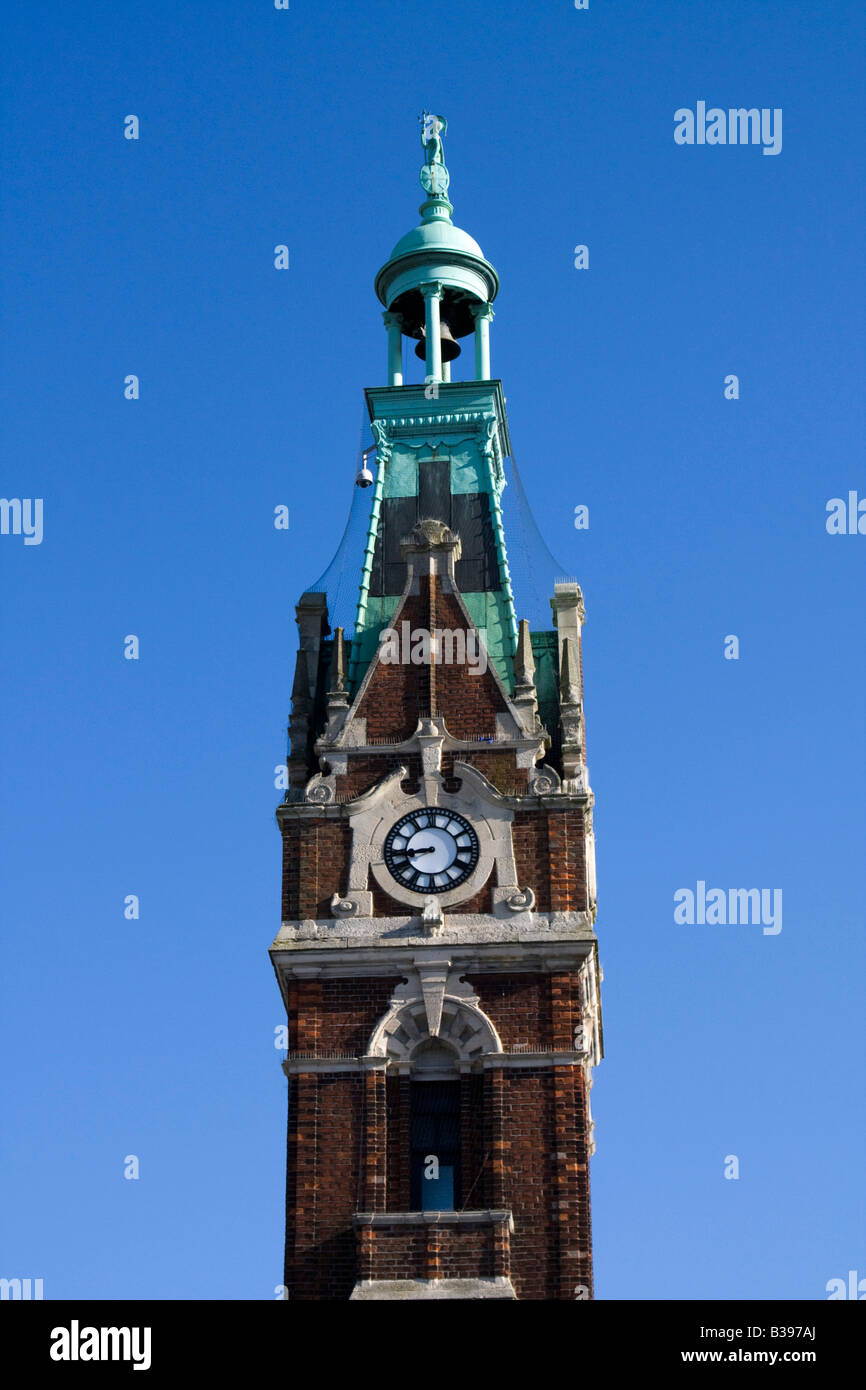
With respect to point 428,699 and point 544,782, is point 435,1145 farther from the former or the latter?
point 428,699

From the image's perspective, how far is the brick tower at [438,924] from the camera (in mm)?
58000

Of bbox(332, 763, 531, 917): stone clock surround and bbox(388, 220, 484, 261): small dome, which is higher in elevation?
bbox(388, 220, 484, 261): small dome

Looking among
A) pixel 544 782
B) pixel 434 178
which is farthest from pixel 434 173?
pixel 544 782

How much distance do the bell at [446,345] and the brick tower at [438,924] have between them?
4.24 metres

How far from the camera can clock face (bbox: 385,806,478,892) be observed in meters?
61.7

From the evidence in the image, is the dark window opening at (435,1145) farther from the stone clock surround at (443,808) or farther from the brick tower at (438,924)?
the stone clock surround at (443,808)

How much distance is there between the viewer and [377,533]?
221ft

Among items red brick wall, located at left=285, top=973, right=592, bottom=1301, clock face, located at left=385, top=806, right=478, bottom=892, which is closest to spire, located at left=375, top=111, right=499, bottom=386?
clock face, located at left=385, top=806, right=478, bottom=892

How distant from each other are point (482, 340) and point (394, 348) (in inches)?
90.7

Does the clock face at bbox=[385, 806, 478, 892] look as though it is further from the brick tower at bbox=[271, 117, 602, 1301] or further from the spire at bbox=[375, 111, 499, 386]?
the spire at bbox=[375, 111, 499, 386]

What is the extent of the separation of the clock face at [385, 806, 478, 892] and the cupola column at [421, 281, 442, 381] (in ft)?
42.1
